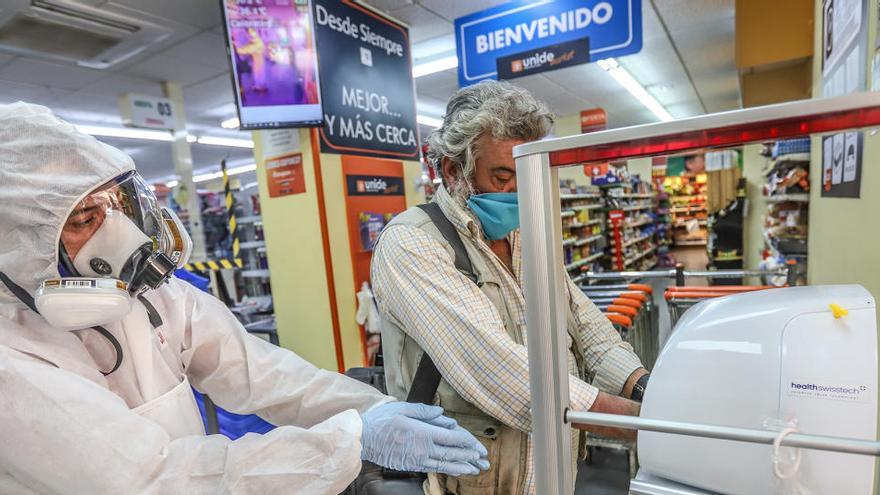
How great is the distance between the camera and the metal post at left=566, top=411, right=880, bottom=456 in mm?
500

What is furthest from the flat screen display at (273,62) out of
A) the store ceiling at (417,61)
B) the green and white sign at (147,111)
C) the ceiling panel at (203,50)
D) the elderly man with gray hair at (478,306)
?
the green and white sign at (147,111)

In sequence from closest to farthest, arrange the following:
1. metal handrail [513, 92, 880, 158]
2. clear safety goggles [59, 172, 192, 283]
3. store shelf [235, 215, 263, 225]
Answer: metal handrail [513, 92, 880, 158] < clear safety goggles [59, 172, 192, 283] < store shelf [235, 215, 263, 225]

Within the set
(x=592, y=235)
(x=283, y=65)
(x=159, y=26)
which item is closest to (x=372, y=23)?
(x=283, y=65)

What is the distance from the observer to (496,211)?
1282mm

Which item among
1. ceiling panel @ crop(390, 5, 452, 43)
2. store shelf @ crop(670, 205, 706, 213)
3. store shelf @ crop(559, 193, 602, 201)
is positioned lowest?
store shelf @ crop(670, 205, 706, 213)

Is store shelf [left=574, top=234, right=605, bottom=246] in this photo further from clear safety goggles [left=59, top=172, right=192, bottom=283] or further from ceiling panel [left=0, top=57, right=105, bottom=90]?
ceiling panel [left=0, top=57, right=105, bottom=90]

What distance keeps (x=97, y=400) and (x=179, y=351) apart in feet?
1.24

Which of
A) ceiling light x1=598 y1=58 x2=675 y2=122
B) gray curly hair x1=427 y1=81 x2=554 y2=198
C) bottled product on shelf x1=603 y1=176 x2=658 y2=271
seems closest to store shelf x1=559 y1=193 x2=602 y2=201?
bottled product on shelf x1=603 y1=176 x2=658 y2=271

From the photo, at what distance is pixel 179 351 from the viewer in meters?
1.20

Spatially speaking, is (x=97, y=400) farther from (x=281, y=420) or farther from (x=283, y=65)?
(x=283, y=65)

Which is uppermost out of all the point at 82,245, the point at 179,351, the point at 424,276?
the point at 82,245

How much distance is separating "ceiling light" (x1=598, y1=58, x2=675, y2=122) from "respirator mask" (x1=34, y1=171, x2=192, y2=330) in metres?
5.75

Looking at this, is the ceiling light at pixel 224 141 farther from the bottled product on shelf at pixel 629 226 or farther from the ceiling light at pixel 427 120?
the bottled product on shelf at pixel 629 226

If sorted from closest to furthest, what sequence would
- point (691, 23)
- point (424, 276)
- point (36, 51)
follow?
1. point (424, 276)
2. point (36, 51)
3. point (691, 23)
